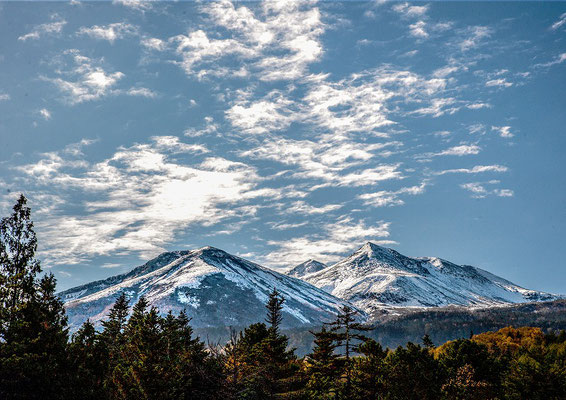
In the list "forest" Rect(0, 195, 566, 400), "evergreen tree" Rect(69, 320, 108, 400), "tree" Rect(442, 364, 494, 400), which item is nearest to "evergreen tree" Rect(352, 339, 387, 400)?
"forest" Rect(0, 195, 566, 400)

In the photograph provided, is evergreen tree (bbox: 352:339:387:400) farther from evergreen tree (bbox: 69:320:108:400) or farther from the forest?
evergreen tree (bbox: 69:320:108:400)

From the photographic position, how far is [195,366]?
34.3 metres

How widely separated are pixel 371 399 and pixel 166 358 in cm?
2284

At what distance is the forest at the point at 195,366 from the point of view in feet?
78.8

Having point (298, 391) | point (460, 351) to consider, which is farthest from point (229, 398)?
point (460, 351)

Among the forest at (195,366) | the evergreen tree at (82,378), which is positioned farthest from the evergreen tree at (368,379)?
the evergreen tree at (82,378)

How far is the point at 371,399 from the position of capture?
41.5 meters

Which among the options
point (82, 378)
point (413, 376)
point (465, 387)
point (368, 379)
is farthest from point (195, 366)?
point (465, 387)

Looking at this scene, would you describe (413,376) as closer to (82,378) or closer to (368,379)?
(368,379)

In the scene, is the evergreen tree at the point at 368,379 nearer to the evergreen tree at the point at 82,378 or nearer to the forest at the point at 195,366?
the forest at the point at 195,366

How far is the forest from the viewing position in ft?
78.8

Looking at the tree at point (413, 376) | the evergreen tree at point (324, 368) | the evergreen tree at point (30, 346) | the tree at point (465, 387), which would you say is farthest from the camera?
the tree at point (465, 387)

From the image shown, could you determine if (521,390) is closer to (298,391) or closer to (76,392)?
(298,391)

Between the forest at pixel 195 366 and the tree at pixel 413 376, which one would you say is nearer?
the forest at pixel 195 366
